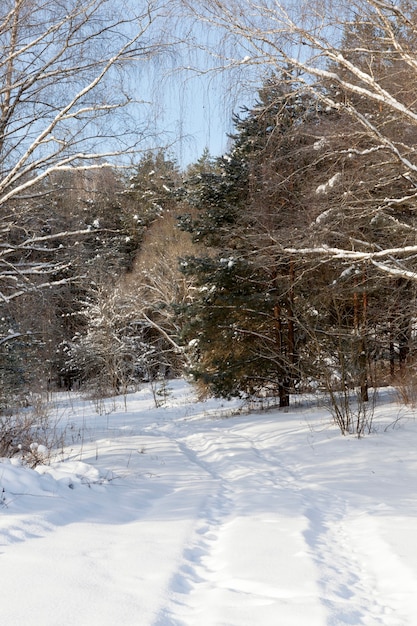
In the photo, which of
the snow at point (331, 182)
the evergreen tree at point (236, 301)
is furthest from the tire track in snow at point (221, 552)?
the evergreen tree at point (236, 301)

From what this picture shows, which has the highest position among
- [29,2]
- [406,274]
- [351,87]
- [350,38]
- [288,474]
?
[29,2]

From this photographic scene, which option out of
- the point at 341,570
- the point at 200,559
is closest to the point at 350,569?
the point at 341,570

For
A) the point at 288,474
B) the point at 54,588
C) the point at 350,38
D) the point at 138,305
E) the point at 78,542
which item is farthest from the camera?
the point at 138,305

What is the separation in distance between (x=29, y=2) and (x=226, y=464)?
588 centimetres

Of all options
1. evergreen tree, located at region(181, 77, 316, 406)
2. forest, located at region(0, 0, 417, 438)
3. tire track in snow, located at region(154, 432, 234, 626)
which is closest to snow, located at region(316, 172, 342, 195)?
forest, located at region(0, 0, 417, 438)

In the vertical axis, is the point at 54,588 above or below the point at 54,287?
below

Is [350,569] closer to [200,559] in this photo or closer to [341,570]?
[341,570]

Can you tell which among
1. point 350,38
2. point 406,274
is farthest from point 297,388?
point 350,38

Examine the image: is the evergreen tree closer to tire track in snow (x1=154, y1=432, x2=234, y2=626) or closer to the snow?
the snow

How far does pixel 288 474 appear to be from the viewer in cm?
691

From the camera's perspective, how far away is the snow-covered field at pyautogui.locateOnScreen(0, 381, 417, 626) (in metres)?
2.71

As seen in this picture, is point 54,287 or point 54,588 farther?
point 54,287

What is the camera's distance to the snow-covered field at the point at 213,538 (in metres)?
2.71

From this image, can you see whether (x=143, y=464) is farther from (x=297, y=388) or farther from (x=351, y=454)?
(x=297, y=388)
